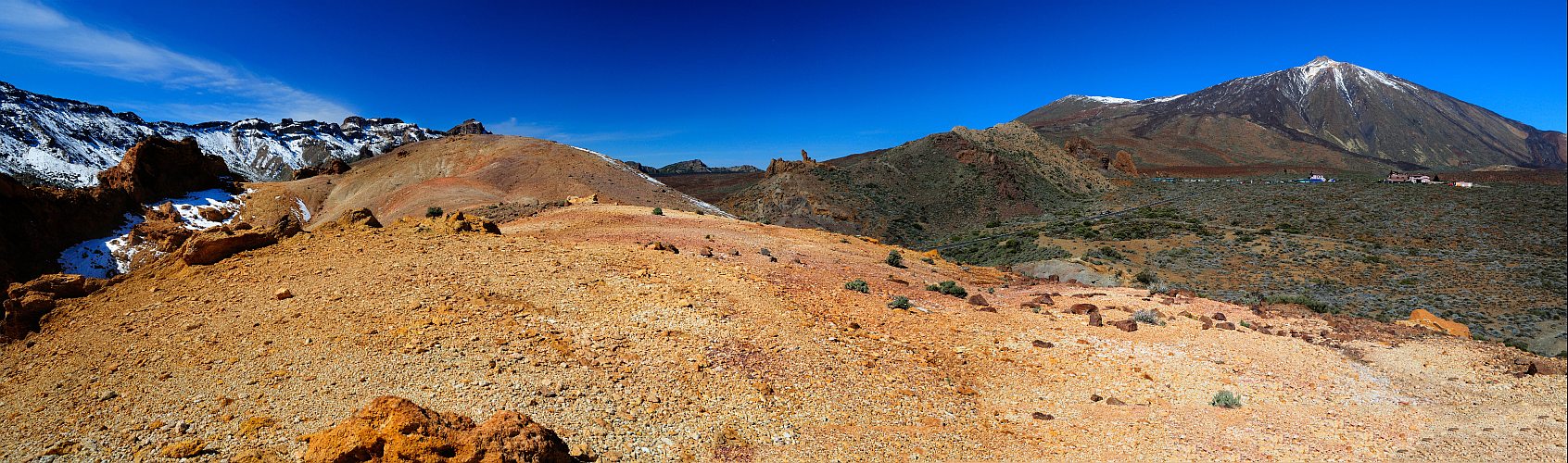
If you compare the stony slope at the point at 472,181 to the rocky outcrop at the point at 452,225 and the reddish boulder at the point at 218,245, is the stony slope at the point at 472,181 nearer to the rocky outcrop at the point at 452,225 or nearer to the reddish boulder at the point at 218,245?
the rocky outcrop at the point at 452,225

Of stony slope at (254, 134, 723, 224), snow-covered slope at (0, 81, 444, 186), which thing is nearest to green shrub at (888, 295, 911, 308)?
stony slope at (254, 134, 723, 224)

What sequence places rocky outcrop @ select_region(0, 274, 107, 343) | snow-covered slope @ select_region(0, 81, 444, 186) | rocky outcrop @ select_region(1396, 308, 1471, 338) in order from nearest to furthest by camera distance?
rocky outcrop @ select_region(0, 274, 107, 343) → rocky outcrop @ select_region(1396, 308, 1471, 338) → snow-covered slope @ select_region(0, 81, 444, 186)

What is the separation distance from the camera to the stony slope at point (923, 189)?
38.2 meters

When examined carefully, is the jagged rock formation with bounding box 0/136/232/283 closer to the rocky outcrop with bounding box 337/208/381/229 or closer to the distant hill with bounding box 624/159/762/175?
the rocky outcrop with bounding box 337/208/381/229

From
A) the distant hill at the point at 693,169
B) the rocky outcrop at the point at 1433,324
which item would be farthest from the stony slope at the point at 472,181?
the distant hill at the point at 693,169

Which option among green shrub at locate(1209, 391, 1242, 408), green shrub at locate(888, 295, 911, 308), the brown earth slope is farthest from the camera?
green shrub at locate(888, 295, 911, 308)

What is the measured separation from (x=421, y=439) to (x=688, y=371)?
10.2 ft

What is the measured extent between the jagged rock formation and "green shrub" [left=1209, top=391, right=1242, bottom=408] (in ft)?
58.1

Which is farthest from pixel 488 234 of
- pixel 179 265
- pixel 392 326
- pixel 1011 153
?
pixel 1011 153

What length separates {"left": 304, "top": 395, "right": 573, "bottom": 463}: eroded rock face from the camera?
4.12 meters

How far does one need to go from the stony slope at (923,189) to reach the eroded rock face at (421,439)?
32.1 m

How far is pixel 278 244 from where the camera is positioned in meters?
9.41

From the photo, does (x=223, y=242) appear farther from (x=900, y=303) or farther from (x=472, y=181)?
(x=472, y=181)

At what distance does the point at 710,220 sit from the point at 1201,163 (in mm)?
100256
